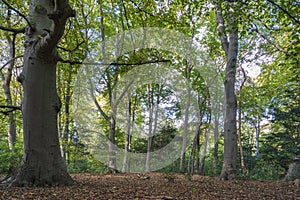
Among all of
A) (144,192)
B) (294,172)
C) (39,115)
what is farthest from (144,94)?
(144,192)

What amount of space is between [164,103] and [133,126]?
103 inches

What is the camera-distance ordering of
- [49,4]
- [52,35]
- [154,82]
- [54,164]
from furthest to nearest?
1. [154,82]
2. [49,4]
3. [54,164]
4. [52,35]

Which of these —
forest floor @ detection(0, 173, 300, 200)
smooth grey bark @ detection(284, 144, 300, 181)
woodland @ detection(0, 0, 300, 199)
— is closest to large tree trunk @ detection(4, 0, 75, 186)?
woodland @ detection(0, 0, 300, 199)

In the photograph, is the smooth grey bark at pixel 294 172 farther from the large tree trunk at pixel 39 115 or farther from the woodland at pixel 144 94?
the large tree trunk at pixel 39 115

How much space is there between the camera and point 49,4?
13.5 feet

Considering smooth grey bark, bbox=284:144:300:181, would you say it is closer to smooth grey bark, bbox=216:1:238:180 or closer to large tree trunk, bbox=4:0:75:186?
smooth grey bark, bbox=216:1:238:180

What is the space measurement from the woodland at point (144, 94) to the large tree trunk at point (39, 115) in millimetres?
16

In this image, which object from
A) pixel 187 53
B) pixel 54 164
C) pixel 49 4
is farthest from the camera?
pixel 187 53

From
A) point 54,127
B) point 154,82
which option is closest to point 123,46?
point 154,82

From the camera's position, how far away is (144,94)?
1406 centimetres

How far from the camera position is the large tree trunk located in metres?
3.54

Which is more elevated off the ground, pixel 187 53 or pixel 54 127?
pixel 187 53

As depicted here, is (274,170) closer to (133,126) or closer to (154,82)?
(154,82)

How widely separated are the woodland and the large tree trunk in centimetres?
2
